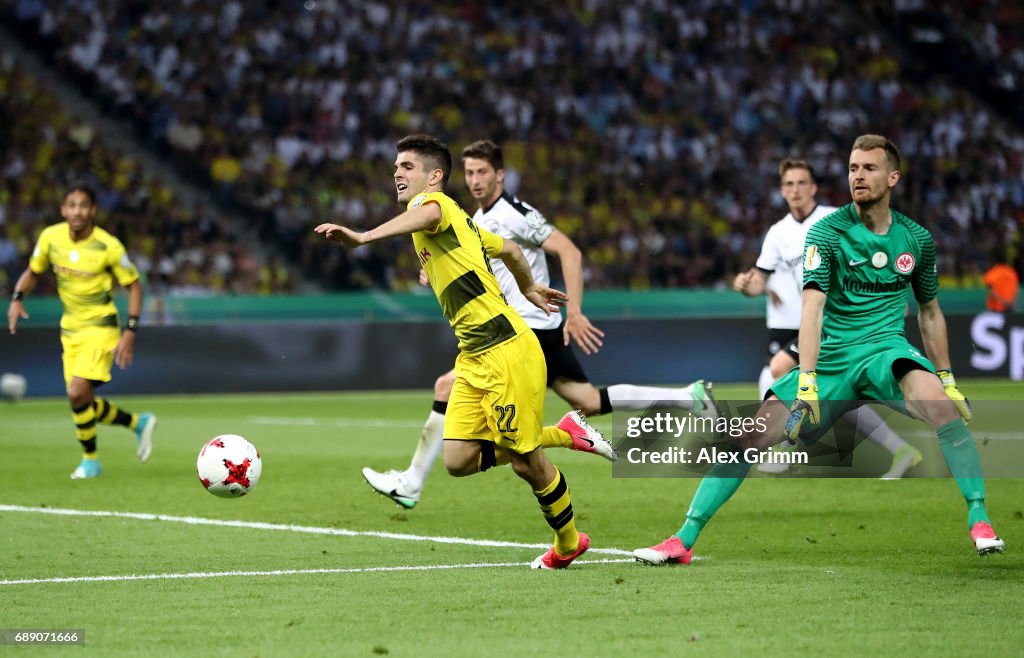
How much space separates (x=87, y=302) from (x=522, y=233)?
4.80 meters

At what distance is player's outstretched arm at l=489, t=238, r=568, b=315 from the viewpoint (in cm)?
761

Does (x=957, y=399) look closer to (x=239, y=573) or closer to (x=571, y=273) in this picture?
(x=571, y=273)

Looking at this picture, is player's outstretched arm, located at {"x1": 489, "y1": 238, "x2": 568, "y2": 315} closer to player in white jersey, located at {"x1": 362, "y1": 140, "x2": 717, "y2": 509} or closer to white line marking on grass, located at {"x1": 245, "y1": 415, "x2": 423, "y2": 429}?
player in white jersey, located at {"x1": 362, "y1": 140, "x2": 717, "y2": 509}

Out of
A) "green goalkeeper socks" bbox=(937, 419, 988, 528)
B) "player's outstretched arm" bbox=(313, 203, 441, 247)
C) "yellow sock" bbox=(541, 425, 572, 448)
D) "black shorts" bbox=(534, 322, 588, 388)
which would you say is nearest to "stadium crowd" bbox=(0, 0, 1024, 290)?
"black shorts" bbox=(534, 322, 588, 388)

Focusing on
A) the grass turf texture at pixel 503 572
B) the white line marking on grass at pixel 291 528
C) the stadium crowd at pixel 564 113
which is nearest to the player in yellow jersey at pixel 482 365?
the grass turf texture at pixel 503 572

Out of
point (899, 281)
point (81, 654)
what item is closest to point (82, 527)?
point (81, 654)

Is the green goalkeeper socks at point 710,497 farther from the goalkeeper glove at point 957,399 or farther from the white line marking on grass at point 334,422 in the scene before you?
the white line marking on grass at point 334,422

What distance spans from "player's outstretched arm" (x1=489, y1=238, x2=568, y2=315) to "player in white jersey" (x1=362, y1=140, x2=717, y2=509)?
0.74 metres

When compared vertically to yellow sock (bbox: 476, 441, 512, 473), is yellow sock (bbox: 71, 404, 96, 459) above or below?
below

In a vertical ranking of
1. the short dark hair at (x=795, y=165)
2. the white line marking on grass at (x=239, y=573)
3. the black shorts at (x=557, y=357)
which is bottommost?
the white line marking on grass at (x=239, y=573)

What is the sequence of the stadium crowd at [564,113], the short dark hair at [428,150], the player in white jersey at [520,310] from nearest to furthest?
the short dark hair at [428,150] → the player in white jersey at [520,310] → the stadium crowd at [564,113]

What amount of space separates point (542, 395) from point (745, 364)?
51.5 feet

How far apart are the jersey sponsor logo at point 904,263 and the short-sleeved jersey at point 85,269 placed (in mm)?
7209

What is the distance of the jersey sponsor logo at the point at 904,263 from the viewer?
7.50 m
